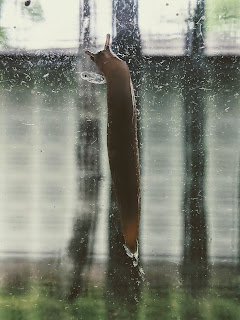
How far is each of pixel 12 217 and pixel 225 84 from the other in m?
0.39

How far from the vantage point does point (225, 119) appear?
26.2 inches

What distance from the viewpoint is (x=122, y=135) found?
644 millimetres

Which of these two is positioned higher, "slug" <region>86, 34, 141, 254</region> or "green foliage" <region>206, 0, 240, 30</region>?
"green foliage" <region>206, 0, 240, 30</region>

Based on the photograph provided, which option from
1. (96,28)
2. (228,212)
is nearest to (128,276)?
(228,212)

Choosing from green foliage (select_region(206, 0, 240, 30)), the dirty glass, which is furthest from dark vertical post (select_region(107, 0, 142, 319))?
green foliage (select_region(206, 0, 240, 30))

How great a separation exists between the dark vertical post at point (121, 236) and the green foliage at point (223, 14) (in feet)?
0.37

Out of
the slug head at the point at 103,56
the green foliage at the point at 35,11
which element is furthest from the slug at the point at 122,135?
the green foliage at the point at 35,11

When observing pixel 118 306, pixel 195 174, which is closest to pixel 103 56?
pixel 195 174

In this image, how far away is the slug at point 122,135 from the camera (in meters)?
0.64

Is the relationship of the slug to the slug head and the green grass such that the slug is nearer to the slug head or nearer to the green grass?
the slug head

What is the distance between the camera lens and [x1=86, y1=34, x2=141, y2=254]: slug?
25.3 inches

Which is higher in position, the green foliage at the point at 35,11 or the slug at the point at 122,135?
the green foliage at the point at 35,11

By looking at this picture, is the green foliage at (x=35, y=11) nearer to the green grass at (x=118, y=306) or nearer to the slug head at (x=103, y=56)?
the slug head at (x=103, y=56)

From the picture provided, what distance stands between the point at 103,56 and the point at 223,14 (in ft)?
0.64
